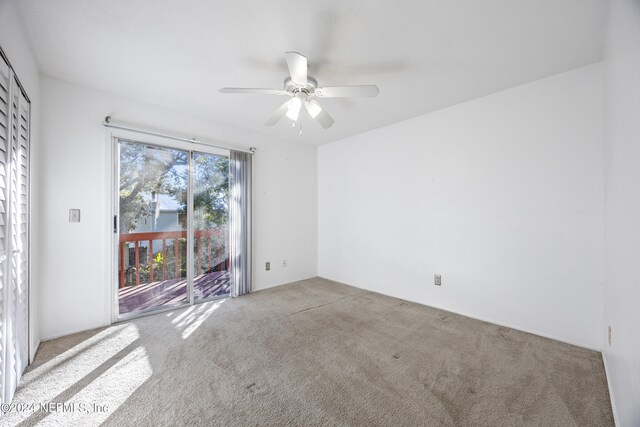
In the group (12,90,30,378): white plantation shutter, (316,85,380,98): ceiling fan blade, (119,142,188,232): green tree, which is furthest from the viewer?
(119,142,188,232): green tree

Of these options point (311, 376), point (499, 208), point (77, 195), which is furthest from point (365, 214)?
point (77, 195)

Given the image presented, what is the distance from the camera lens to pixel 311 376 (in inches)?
74.3

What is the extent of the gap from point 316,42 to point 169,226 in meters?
2.68

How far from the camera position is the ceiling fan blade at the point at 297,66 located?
1.65 metres

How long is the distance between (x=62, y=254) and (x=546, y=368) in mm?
4296

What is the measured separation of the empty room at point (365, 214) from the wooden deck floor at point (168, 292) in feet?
0.10

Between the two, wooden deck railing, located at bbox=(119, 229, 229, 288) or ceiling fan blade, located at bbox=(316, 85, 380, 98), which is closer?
ceiling fan blade, located at bbox=(316, 85, 380, 98)

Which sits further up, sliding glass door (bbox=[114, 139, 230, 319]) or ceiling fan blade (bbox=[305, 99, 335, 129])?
ceiling fan blade (bbox=[305, 99, 335, 129])

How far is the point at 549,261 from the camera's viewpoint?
8.02 feet

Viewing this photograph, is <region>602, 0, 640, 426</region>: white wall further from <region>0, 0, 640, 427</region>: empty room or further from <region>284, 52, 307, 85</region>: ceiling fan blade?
<region>284, 52, 307, 85</region>: ceiling fan blade

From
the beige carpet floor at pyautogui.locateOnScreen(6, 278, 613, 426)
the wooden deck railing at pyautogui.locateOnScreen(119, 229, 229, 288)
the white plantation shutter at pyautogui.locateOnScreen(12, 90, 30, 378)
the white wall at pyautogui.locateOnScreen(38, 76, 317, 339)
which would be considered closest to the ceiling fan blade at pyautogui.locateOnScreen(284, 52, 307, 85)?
the white plantation shutter at pyautogui.locateOnScreen(12, 90, 30, 378)

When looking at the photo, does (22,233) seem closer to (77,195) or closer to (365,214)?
(77,195)

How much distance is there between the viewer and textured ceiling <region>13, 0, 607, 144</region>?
5.39 feet

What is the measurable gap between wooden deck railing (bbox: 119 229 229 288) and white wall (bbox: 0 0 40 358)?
0.71 metres
